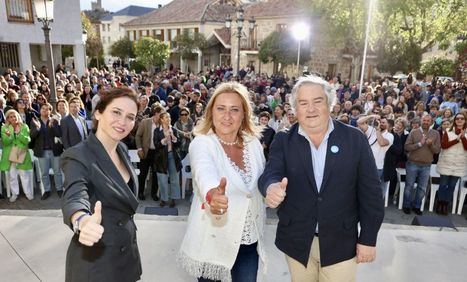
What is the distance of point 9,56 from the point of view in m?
17.0

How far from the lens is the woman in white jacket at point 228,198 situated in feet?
6.78

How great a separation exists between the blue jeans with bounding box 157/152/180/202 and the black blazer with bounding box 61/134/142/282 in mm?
4129

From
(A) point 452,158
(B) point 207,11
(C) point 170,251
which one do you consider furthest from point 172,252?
(B) point 207,11

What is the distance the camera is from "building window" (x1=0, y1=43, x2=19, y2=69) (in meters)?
16.8

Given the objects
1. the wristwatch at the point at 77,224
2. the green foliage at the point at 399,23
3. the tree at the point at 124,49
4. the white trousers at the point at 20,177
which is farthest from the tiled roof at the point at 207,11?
the wristwatch at the point at 77,224

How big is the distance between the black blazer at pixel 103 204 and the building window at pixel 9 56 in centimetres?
1832

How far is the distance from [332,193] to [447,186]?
4.89 meters

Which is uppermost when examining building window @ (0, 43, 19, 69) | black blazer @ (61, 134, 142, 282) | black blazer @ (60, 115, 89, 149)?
building window @ (0, 43, 19, 69)

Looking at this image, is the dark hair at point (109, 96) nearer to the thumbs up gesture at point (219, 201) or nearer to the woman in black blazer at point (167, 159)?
the thumbs up gesture at point (219, 201)

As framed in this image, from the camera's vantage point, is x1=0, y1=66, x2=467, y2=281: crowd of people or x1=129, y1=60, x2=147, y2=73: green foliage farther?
x1=129, y1=60, x2=147, y2=73: green foliage

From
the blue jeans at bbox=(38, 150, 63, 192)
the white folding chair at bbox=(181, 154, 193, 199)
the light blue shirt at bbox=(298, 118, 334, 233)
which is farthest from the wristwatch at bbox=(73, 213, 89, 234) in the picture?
the blue jeans at bbox=(38, 150, 63, 192)

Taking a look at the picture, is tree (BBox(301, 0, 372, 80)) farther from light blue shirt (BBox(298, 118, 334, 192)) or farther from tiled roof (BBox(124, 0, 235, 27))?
light blue shirt (BBox(298, 118, 334, 192))

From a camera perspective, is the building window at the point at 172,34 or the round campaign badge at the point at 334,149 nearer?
the round campaign badge at the point at 334,149

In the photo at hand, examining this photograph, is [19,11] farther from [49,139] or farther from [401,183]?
[401,183]
